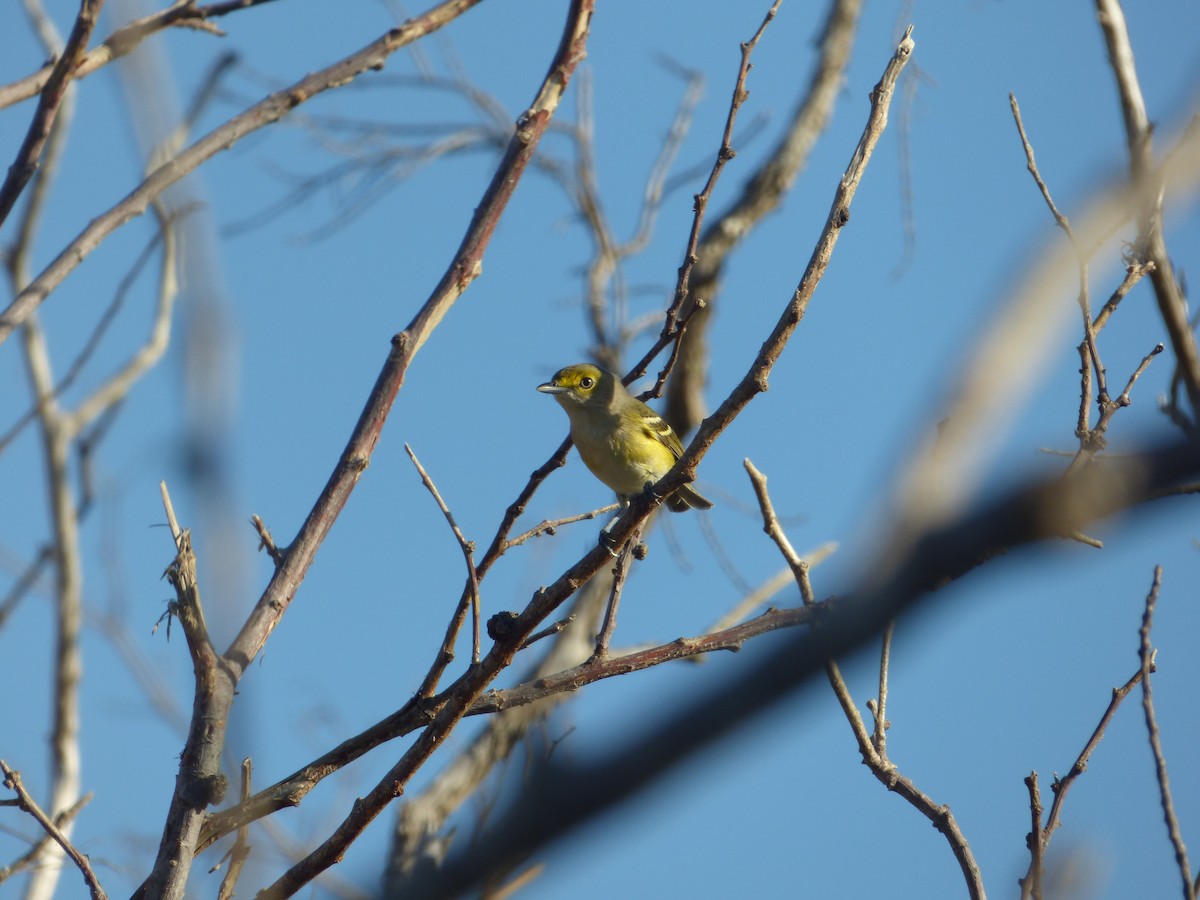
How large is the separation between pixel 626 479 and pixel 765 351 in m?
3.91

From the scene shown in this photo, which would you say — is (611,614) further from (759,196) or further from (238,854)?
(759,196)

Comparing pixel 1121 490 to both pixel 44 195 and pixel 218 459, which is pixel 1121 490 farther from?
pixel 44 195

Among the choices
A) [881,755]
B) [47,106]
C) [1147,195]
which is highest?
[47,106]

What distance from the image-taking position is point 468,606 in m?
2.85

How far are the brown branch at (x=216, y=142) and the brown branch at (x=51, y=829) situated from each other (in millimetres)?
1090

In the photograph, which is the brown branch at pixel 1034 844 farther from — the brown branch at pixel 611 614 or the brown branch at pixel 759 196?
the brown branch at pixel 759 196

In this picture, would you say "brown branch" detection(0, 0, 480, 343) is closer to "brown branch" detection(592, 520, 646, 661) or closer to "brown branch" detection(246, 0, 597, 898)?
"brown branch" detection(246, 0, 597, 898)

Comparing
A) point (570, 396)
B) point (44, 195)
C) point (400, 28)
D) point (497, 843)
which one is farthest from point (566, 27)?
point (44, 195)

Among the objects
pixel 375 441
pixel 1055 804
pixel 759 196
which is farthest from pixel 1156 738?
pixel 759 196

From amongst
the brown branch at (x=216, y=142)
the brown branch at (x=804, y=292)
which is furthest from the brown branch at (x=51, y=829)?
the brown branch at (x=804, y=292)

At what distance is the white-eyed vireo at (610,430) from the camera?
20.7 ft

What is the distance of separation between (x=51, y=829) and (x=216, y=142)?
198 cm

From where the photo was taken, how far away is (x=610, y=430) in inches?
250

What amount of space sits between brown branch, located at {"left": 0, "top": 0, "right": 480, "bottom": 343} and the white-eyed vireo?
2.66m
